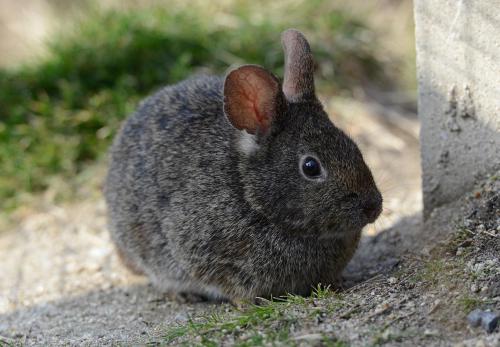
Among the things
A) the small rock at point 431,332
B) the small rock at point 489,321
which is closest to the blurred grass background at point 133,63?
the small rock at point 431,332

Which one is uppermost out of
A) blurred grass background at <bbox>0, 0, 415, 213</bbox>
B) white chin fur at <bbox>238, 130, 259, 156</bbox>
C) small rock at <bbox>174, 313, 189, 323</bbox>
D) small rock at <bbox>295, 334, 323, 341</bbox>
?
blurred grass background at <bbox>0, 0, 415, 213</bbox>

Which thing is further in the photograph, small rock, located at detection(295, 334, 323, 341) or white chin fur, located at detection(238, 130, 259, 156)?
white chin fur, located at detection(238, 130, 259, 156)

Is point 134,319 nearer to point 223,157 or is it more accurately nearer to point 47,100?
point 223,157

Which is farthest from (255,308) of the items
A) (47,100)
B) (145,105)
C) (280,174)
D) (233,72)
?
(47,100)

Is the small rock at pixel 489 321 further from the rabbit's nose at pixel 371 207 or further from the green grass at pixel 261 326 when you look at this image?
the rabbit's nose at pixel 371 207

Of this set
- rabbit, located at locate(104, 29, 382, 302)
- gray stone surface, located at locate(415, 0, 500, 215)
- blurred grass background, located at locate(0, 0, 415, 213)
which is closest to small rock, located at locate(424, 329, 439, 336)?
rabbit, located at locate(104, 29, 382, 302)

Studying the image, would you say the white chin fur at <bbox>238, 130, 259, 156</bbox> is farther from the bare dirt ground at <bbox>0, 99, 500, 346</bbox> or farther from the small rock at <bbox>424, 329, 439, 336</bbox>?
the small rock at <bbox>424, 329, 439, 336</bbox>
